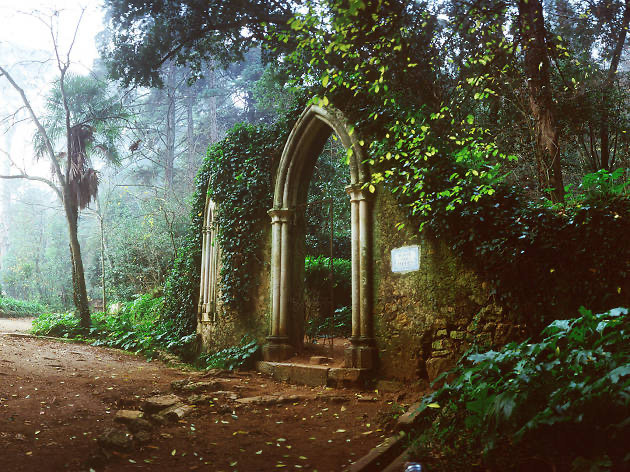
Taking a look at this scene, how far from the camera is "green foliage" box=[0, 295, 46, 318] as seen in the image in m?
19.4

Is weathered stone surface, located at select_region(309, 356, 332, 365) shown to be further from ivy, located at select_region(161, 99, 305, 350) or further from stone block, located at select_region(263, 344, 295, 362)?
ivy, located at select_region(161, 99, 305, 350)

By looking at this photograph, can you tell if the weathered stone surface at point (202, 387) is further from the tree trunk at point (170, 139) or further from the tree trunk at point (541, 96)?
the tree trunk at point (170, 139)

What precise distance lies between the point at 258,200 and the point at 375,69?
2.92 metres

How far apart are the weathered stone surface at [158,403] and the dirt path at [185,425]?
0.23m

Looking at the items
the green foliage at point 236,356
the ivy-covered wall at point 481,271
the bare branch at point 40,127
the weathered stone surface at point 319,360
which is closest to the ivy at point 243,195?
the ivy-covered wall at point 481,271

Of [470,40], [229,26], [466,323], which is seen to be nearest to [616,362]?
[466,323]

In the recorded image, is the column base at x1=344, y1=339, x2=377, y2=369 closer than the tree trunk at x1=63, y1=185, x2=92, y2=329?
Yes

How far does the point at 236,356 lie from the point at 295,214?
98.0 inches

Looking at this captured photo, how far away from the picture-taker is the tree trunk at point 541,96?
6570 mm

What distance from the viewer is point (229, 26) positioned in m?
10.3

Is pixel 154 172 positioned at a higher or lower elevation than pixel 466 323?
higher

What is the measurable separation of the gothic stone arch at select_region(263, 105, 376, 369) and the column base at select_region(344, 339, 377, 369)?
311 mm

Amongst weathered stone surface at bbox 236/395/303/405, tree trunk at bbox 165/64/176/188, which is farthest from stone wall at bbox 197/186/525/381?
tree trunk at bbox 165/64/176/188

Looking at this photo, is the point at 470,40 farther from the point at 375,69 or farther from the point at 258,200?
the point at 258,200
